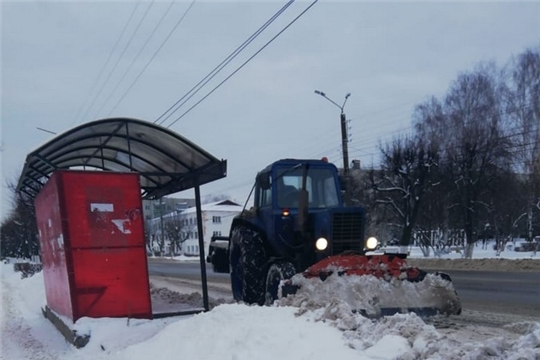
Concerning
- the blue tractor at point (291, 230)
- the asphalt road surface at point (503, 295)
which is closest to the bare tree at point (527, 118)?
the asphalt road surface at point (503, 295)

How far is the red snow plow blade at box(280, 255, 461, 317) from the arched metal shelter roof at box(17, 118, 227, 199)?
14.8 ft

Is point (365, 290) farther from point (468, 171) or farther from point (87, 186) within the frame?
point (468, 171)

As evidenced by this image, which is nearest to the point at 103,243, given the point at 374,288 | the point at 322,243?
the point at 322,243

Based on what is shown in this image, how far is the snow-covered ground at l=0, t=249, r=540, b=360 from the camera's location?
4566mm

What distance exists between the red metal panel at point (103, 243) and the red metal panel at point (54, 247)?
0.31ft

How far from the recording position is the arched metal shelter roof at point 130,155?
35.3 ft

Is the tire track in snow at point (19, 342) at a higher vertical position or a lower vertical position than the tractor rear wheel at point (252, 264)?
lower

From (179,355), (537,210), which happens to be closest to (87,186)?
(179,355)

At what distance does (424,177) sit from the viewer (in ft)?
109

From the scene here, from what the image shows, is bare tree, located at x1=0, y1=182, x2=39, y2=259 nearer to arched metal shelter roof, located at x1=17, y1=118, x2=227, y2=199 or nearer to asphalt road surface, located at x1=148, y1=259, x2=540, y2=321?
arched metal shelter roof, located at x1=17, y1=118, x2=227, y2=199

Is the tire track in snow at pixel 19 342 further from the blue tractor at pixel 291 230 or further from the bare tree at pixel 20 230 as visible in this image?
the bare tree at pixel 20 230

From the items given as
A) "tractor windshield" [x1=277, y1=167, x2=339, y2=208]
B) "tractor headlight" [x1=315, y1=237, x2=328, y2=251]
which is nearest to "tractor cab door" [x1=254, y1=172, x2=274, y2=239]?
"tractor windshield" [x1=277, y1=167, x2=339, y2=208]

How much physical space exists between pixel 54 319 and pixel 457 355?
9.70 meters

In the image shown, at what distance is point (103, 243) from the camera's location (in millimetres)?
9953
